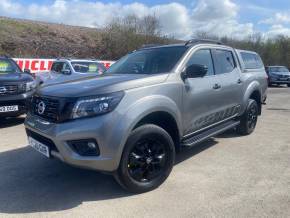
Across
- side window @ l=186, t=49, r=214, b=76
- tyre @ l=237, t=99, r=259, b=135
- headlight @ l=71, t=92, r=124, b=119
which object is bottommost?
tyre @ l=237, t=99, r=259, b=135

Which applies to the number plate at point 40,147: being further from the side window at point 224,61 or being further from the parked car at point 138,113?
the side window at point 224,61

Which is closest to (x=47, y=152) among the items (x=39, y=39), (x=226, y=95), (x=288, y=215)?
(x=288, y=215)

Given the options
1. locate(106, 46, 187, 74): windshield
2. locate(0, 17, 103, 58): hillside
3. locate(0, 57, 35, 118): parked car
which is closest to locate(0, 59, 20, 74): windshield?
locate(0, 57, 35, 118): parked car

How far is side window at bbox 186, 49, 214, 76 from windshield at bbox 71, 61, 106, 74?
7862 millimetres

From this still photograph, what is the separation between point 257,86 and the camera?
23.0 ft

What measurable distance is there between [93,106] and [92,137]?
336mm

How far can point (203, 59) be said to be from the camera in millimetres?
5195

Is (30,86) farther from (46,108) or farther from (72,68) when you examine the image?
(72,68)

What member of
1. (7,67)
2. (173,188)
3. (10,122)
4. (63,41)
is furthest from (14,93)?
(63,41)

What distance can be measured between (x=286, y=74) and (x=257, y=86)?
19.3m

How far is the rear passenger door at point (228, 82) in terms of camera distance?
18.0ft

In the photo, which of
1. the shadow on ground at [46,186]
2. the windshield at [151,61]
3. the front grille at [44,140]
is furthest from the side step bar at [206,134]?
the front grille at [44,140]

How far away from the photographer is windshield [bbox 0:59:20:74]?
8.80 meters

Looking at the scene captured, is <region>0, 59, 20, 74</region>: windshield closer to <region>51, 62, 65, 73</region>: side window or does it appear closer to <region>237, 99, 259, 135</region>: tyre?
<region>51, 62, 65, 73</region>: side window
